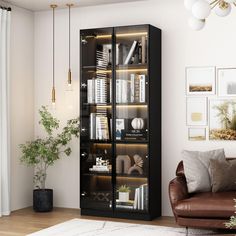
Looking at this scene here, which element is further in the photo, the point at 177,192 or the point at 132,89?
the point at 132,89

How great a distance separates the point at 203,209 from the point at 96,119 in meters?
2.04

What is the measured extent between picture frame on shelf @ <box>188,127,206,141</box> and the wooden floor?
1.07 m

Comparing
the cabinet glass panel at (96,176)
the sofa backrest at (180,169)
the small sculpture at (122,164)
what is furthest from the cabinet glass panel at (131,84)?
the sofa backrest at (180,169)

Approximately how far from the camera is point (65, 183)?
7.51 meters

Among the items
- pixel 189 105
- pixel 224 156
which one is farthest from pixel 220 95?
pixel 224 156

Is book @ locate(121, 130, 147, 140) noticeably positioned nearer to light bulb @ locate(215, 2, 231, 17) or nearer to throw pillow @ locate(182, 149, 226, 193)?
throw pillow @ locate(182, 149, 226, 193)

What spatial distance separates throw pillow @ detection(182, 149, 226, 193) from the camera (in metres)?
6.03

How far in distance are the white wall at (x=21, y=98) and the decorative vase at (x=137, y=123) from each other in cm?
173

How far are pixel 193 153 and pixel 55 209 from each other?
89.3 inches

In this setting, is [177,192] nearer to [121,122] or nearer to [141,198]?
[141,198]

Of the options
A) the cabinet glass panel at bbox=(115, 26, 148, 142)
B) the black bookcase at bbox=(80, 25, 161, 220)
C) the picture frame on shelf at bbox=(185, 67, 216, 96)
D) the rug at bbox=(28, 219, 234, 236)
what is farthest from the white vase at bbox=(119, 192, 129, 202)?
the picture frame on shelf at bbox=(185, 67, 216, 96)

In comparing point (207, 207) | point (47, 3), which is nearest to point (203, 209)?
point (207, 207)

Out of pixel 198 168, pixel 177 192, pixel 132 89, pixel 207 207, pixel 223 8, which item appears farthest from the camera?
pixel 132 89

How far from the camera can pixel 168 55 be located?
687cm
